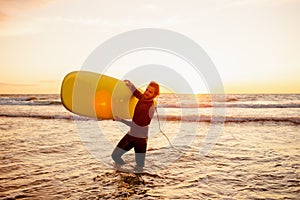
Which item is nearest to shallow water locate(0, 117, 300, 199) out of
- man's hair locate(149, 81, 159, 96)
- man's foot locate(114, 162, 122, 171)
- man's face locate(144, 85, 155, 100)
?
man's foot locate(114, 162, 122, 171)

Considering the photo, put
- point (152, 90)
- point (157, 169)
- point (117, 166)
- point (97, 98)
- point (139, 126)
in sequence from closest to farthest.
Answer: point (152, 90) < point (139, 126) < point (157, 169) < point (117, 166) < point (97, 98)

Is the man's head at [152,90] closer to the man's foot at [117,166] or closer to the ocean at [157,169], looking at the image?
the ocean at [157,169]

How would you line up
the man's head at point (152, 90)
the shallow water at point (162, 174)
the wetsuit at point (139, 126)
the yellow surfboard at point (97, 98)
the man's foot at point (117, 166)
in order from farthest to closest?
the yellow surfboard at point (97, 98) → the man's foot at point (117, 166) → the wetsuit at point (139, 126) → the man's head at point (152, 90) → the shallow water at point (162, 174)

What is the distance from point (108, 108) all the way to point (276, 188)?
366 cm

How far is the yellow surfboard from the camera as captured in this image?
6.13 m

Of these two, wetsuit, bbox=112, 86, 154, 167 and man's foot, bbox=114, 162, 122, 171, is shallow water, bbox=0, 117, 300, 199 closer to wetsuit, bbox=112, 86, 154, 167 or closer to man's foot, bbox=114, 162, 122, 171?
man's foot, bbox=114, 162, 122, 171

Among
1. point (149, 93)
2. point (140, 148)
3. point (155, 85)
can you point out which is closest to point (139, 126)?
point (140, 148)

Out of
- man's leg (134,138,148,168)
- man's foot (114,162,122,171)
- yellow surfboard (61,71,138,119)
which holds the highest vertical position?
yellow surfboard (61,71,138,119)

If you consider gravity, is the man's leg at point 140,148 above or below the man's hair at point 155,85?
below

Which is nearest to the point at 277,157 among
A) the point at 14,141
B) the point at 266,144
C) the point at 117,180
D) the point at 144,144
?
the point at 266,144

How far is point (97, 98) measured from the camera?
625cm

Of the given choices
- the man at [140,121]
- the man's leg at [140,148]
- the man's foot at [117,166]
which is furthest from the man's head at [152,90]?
the man's foot at [117,166]

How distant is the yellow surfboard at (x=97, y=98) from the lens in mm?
6129

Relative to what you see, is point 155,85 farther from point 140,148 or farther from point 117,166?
point 117,166
